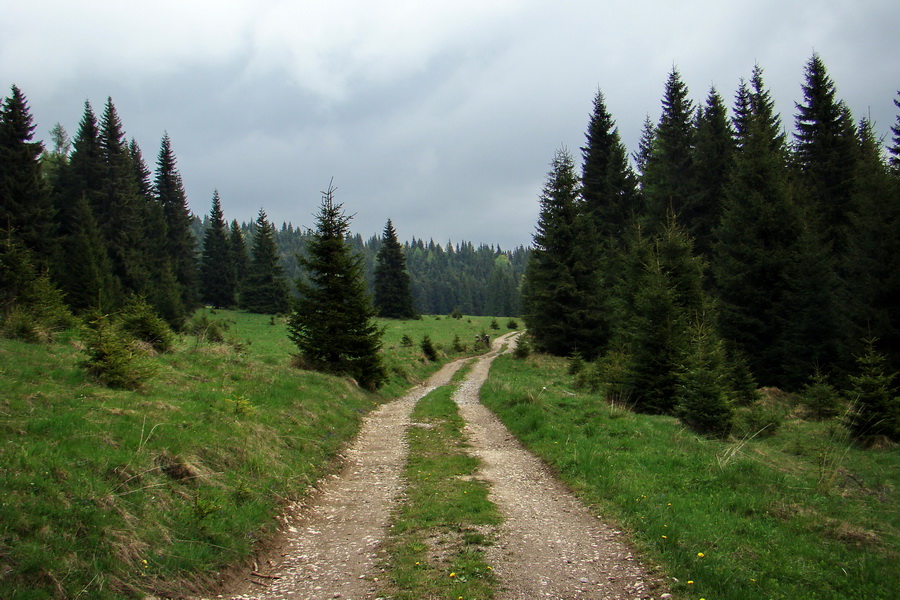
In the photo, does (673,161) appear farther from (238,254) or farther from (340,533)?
(238,254)

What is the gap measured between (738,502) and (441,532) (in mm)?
4786

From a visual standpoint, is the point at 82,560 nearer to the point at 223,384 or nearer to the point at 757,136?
the point at 223,384

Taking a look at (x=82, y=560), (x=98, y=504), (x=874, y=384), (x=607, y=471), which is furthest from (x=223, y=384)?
(x=874, y=384)

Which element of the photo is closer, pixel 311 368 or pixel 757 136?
pixel 311 368

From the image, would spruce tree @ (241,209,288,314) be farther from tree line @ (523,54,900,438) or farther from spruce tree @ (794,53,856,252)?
spruce tree @ (794,53,856,252)

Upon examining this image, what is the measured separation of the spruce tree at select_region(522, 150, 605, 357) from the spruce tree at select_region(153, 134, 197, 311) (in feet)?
152

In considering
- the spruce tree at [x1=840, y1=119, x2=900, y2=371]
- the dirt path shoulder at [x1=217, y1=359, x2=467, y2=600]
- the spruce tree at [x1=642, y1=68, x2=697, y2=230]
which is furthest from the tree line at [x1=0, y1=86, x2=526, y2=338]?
the spruce tree at [x1=642, y1=68, x2=697, y2=230]

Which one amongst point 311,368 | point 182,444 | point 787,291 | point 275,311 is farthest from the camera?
point 275,311

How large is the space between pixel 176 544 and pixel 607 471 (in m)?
7.33

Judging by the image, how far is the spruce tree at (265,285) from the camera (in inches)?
2413

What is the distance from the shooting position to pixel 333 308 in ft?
66.3

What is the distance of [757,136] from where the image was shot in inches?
1066

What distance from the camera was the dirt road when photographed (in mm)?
5285

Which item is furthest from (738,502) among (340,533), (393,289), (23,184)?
(393,289)
